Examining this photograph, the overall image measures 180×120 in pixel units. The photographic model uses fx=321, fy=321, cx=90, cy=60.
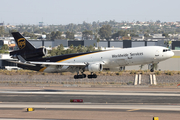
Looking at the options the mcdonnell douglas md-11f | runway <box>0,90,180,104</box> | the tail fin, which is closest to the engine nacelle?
the mcdonnell douglas md-11f

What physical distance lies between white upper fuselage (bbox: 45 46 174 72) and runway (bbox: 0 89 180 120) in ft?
20.2

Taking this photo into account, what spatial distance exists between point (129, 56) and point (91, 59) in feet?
24.7

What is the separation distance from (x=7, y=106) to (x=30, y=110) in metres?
5.80

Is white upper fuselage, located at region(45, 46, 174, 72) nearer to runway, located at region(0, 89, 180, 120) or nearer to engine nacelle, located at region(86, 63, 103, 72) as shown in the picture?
engine nacelle, located at region(86, 63, 103, 72)

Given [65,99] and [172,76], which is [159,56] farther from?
[172,76]

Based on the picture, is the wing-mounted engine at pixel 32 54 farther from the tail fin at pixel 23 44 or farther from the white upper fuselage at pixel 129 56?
the white upper fuselage at pixel 129 56

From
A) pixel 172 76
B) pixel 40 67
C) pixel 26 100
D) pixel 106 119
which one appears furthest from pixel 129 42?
pixel 106 119

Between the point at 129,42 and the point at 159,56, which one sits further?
the point at 129,42

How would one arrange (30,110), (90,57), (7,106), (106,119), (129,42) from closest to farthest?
(106,119) → (30,110) → (7,106) → (90,57) → (129,42)

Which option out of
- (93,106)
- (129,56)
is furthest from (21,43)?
(93,106)

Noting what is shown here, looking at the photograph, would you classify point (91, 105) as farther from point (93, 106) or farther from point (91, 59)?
point (91, 59)

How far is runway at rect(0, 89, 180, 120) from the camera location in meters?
41.3

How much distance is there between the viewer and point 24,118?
128 ft

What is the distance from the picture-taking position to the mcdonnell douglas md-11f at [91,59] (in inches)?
2306
